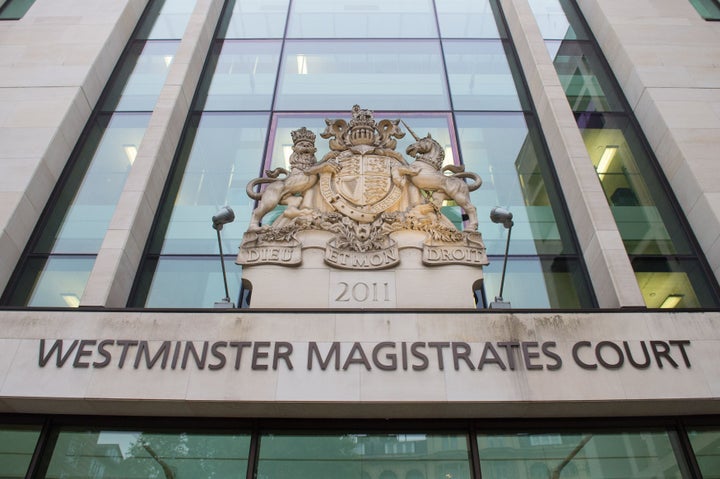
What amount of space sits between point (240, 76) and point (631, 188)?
1142cm

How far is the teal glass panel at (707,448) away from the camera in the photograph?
8.62m

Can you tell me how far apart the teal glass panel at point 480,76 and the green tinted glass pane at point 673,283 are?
232 inches

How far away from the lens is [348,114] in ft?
50.2

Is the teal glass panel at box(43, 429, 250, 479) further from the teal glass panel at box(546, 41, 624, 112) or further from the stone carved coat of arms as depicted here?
the teal glass panel at box(546, 41, 624, 112)

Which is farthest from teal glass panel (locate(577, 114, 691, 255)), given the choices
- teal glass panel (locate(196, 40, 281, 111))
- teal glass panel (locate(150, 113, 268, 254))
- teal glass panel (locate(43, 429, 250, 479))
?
teal glass panel (locate(43, 429, 250, 479))

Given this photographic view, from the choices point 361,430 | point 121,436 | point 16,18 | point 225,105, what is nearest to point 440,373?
point 361,430

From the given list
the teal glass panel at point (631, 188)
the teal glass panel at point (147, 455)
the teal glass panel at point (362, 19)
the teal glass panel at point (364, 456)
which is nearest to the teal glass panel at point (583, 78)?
the teal glass panel at point (631, 188)

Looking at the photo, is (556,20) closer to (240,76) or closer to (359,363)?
(240,76)

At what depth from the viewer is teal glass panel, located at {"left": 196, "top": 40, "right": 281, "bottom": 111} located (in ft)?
50.9

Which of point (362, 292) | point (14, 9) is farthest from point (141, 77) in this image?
point (362, 292)

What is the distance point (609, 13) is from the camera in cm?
1555

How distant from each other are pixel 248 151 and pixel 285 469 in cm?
831

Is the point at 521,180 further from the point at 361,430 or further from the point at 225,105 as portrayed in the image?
the point at 225,105

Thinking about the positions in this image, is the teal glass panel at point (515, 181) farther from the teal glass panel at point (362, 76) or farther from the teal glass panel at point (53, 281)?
the teal glass panel at point (53, 281)
